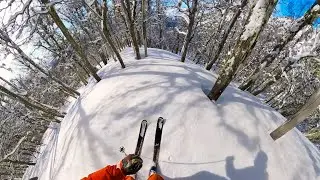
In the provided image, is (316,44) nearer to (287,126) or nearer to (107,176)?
(287,126)

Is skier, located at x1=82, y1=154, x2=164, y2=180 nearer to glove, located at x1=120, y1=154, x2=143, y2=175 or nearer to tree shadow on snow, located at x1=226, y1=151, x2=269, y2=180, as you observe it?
glove, located at x1=120, y1=154, x2=143, y2=175

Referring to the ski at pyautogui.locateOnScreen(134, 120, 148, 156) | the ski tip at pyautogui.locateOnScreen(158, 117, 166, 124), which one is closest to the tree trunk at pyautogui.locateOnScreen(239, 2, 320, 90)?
the ski tip at pyautogui.locateOnScreen(158, 117, 166, 124)

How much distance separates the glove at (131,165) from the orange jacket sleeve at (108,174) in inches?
2.7

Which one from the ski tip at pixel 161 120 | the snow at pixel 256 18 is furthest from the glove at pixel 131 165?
the snow at pixel 256 18

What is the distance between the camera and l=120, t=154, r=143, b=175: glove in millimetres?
4066

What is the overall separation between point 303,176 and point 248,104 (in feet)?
4.63

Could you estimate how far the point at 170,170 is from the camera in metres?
4.52

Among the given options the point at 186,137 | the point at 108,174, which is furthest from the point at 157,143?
the point at 108,174

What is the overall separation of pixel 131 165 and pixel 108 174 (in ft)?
0.91

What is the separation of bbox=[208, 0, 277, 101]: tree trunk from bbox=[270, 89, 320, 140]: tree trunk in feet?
3.29

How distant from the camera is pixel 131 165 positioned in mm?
4062

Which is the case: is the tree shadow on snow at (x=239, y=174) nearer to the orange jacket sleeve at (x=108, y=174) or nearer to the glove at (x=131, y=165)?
the glove at (x=131, y=165)

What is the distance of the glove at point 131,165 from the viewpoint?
13.3 feet

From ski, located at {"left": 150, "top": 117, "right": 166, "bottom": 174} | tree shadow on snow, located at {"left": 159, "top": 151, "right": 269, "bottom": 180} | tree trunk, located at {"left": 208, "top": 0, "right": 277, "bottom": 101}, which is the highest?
tree trunk, located at {"left": 208, "top": 0, "right": 277, "bottom": 101}
